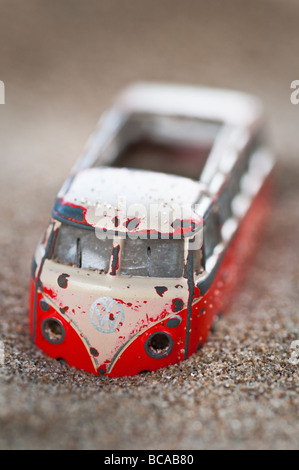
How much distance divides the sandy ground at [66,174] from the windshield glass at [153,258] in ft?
2.82

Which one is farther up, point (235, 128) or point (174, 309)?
point (235, 128)

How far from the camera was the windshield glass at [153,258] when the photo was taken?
4270mm

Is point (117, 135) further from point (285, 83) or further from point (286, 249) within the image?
point (285, 83)

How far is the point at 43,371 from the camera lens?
440 cm

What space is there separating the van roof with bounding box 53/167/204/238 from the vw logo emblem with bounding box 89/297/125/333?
1.86 ft

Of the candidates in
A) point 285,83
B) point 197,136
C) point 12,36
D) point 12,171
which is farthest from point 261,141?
point 12,36

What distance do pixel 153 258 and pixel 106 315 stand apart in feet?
1.99

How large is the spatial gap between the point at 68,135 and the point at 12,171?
1.82m
